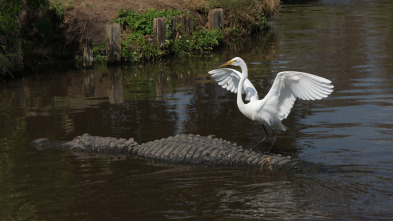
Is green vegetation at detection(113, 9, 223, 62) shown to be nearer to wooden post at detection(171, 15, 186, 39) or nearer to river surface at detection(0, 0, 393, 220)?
wooden post at detection(171, 15, 186, 39)

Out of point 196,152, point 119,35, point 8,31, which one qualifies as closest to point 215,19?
point 119,35

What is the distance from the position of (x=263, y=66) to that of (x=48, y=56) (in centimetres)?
555

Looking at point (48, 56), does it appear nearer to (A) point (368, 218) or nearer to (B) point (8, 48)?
(B) point (8, 48)

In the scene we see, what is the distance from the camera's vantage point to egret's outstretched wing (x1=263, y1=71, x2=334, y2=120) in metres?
7.79

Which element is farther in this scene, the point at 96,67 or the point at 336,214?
the point at 96,67

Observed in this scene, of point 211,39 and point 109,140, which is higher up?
point 211,39

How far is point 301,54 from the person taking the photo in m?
16.0

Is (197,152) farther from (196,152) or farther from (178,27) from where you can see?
(178,27)

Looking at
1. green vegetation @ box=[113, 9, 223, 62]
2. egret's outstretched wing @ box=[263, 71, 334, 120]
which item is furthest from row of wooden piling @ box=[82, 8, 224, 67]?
egret's outstretched wing @ box=[263, 71, 334, 120]

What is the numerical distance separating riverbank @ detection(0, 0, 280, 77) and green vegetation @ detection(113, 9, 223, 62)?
330 mm

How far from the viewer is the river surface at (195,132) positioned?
6.10 metres

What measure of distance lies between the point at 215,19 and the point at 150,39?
2.75 metres

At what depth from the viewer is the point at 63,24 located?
53.4ft

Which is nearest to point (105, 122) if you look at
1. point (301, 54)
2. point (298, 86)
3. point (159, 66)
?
point (298, 86)
